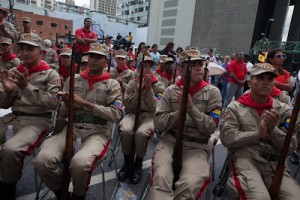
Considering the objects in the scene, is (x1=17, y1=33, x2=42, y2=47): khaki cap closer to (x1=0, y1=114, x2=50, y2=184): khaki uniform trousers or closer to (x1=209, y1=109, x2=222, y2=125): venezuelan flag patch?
(x1=0, y1=114, x2=50, y2=184): khaki uniform trousers

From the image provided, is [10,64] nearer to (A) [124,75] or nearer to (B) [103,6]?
(A) [124,75]

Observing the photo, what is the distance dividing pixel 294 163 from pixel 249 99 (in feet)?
9.08

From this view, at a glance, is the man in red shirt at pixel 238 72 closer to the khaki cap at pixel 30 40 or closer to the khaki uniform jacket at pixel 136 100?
the khaki uniform jacket at pixel 136 100

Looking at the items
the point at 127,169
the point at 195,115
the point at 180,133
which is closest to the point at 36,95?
the point at 127,169

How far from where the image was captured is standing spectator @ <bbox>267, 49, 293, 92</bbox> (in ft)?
13.3

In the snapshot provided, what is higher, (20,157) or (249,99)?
(249,99)

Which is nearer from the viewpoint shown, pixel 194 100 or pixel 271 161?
pixel 271 161

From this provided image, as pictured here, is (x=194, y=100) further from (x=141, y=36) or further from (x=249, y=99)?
(x=141, y=36)

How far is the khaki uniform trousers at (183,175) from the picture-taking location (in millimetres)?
2316

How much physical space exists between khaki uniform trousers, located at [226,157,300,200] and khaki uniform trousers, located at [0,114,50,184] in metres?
2.15

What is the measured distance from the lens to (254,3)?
2911 cm

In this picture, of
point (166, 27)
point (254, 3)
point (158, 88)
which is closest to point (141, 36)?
point (166, 27)

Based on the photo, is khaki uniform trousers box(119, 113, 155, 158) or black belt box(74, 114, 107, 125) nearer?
black belt box(74, 114, 107, 125)

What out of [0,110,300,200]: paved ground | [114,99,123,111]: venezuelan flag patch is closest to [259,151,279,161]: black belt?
[0,110,300,200]: paved ground
